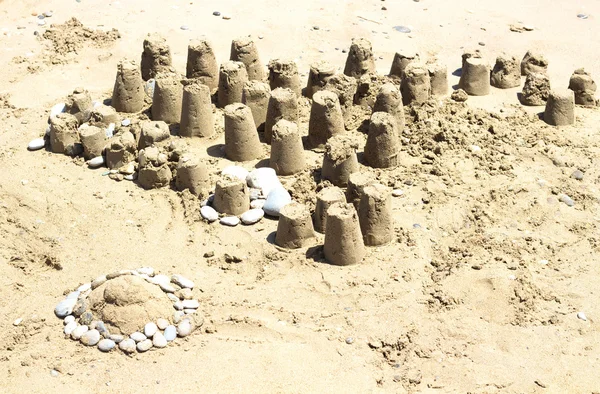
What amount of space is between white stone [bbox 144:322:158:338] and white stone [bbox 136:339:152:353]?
0.05 m

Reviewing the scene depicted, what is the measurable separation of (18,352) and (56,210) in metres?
1.69

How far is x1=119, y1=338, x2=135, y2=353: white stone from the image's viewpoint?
534cm

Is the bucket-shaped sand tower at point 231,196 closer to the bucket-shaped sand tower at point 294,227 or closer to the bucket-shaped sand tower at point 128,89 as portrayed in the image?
the bucket-shaped sand tower at point 294,227

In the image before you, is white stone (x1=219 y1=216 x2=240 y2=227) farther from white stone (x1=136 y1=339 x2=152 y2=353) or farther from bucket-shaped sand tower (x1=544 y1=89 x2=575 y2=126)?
bucket-shaped sand tower (x1=544 y1=89 x2=575 y2=126)

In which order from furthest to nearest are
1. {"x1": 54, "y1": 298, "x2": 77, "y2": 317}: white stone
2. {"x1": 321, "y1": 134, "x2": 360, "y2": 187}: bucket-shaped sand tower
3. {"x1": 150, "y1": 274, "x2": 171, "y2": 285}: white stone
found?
{"x1": 321, "y1": 134, "x2": 360, "y2": 187}: bucket-shaped sand tower, {"x1": 150, "y1": 274, "x2": 171, "y2": 285}: white stone, {"x1": 54, "y1": 298, "x2": 77, "y2": 317}: white stone

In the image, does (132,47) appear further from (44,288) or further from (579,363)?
(579,363)

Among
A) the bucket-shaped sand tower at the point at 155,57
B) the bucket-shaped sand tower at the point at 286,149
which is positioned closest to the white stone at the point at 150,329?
the bucket-shaped sand tower at the point at 286,149

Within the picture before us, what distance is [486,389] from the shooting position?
518 centimetres

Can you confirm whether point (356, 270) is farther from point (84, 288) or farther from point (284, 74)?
point (284, 74)

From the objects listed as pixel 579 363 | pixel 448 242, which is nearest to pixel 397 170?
pixel 448 242

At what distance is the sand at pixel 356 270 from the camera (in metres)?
5.26

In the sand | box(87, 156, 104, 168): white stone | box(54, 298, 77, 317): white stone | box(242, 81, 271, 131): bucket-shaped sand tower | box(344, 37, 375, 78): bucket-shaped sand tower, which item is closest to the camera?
the sand

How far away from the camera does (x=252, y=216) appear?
6621 millimetres

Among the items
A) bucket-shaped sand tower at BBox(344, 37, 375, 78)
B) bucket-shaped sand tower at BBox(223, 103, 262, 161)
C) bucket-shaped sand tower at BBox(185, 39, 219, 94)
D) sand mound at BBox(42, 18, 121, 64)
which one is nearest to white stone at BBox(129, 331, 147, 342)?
bucket-shaped sand tower at BBox(223, 103, 262, 161)
